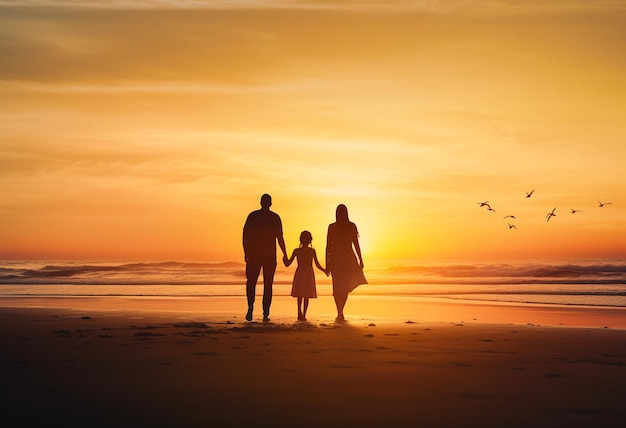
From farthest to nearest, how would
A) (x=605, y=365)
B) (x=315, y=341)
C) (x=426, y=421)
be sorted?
(x=315, y=341) → (x=605, y=365) → (x=426, y=421)

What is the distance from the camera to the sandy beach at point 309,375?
218 inches

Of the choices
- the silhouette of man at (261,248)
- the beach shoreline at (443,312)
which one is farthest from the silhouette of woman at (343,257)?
the silhouette of man at (261,248)

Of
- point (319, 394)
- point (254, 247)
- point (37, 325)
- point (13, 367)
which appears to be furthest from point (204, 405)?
point (254, 247)

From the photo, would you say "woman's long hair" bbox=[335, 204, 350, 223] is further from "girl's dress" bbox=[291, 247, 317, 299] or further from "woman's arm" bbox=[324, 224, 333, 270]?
"girl's dress" bbox=[291, 247, 317, 299]

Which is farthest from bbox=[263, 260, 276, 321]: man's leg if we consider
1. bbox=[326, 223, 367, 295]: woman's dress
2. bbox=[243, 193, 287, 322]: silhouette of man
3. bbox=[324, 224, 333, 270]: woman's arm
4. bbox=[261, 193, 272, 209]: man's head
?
bbox=[326, 223, 367, 295]: woman's dress

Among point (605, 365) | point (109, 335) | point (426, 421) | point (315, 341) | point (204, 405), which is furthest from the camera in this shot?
point (109, 335)

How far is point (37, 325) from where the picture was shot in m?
13.1

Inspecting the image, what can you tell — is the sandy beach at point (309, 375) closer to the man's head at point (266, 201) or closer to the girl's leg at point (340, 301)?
the girl's leg at point (340, 301)

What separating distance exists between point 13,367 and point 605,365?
652 cm

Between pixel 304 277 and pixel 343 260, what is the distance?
97 centimetres

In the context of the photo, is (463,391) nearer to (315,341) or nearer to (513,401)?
Answer: (513,401)

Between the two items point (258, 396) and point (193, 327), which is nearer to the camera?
point (258, 396)

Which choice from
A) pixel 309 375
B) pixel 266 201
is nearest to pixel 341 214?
pixel 266 201

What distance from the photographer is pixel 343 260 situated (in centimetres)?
1631
